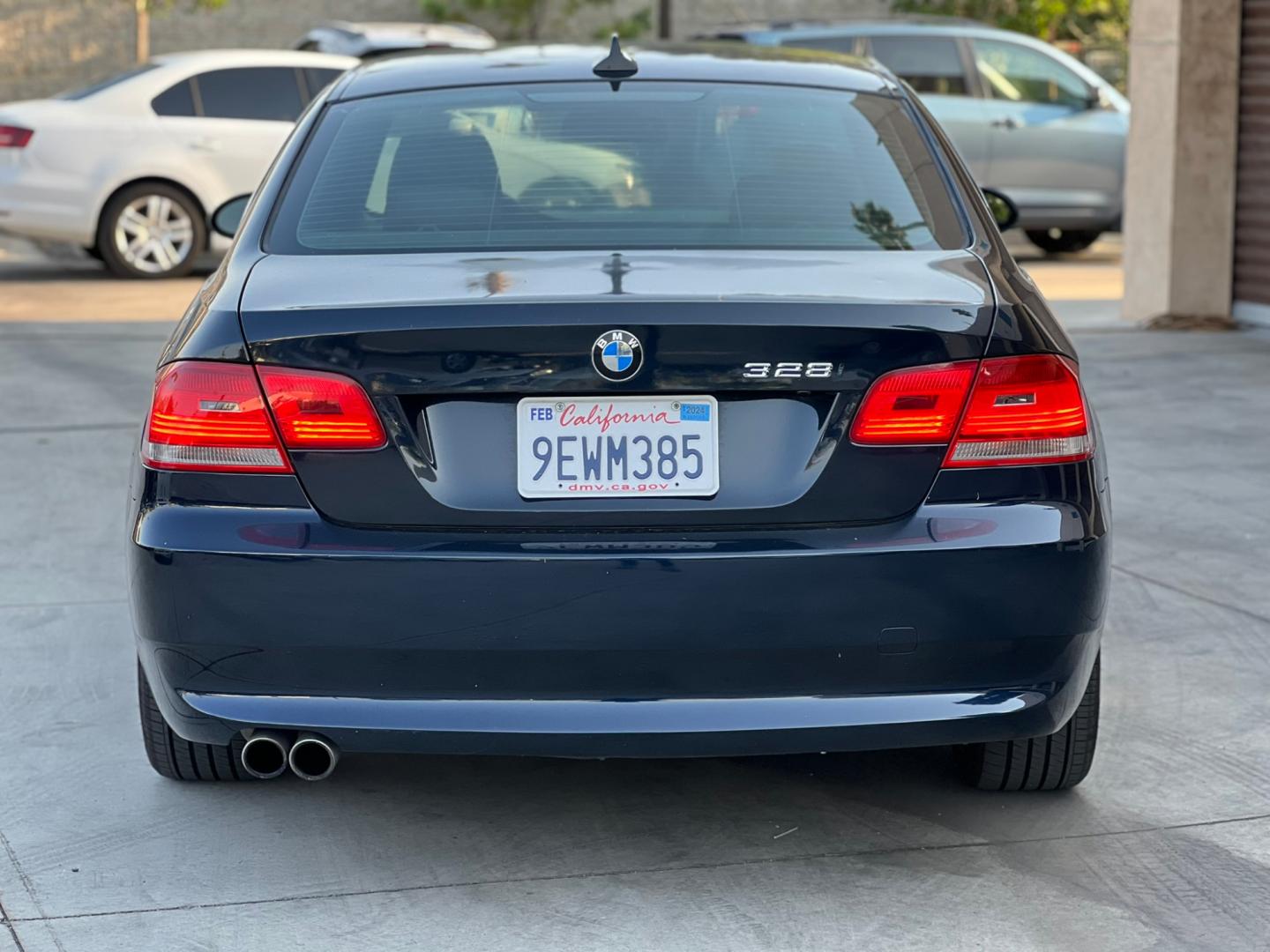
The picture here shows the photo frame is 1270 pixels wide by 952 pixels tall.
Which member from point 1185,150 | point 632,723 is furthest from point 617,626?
point 1185,150

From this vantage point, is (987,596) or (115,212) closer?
(987,596)

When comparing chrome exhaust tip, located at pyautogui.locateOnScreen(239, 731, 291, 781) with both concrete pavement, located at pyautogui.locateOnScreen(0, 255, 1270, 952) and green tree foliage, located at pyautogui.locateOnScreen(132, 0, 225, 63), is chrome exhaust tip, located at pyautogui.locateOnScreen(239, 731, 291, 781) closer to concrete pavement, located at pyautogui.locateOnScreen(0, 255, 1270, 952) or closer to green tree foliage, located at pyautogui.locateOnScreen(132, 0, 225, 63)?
concrete pavement, located at pyautogui.locateOnScreen(0, 255, 1270, 952)

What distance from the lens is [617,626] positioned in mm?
3094

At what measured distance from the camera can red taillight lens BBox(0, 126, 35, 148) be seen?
1295 centimetres

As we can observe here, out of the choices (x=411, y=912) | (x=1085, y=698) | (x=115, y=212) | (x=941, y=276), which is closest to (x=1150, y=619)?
(x=1085, y=698)

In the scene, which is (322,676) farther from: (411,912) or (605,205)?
(605,205)

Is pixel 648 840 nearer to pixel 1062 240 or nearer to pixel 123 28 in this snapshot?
pixel 1062 240

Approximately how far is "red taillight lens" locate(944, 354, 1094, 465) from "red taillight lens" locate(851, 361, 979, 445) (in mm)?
29

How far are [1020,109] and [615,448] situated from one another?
40.5 feet

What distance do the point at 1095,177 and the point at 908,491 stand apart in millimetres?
12408

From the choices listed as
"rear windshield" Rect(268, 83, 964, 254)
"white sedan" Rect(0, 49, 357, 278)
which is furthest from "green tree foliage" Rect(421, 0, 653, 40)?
"rear windshield" Rect(268, 83, 964, 254)

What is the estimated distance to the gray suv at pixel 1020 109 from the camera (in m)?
14.7

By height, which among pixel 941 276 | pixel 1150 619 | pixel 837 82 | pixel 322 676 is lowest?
pixel 1150 619

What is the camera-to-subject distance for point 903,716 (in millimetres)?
3188
